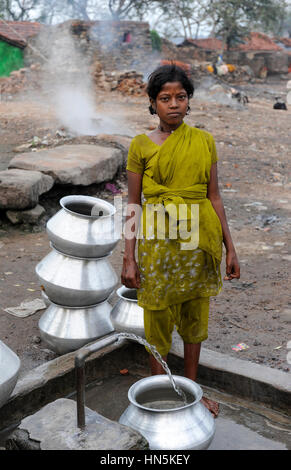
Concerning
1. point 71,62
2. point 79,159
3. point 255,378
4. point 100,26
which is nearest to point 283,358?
point 255,378

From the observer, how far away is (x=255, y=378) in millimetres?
2824

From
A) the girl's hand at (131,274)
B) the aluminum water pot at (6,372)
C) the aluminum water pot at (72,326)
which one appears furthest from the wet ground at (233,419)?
the girl's hand at (131,274)

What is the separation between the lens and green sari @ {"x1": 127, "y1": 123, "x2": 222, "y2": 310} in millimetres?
2480

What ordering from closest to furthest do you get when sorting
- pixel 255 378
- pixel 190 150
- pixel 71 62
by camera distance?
pixel 190 150
pixel 255 378
pixel 71 62

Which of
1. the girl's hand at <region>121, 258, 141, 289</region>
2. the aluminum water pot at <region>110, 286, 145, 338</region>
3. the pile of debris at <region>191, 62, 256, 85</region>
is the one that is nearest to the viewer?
the girl's hand at <region>121, 258, 141, 289</region>

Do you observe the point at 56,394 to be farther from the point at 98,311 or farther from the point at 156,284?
the point at 156,284

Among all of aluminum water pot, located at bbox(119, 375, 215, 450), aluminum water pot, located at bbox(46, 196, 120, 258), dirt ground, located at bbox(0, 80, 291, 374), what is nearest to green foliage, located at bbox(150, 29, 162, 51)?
dirt ground, located at bbox(0, 80, 291, 374)

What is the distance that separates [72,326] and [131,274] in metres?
0.88

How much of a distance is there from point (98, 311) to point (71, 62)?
2095cm

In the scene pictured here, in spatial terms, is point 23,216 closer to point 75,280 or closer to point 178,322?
point 75,280

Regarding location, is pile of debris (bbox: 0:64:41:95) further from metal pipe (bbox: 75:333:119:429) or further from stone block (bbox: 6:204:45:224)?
metal pipe (bbox: 75:333:119:429)

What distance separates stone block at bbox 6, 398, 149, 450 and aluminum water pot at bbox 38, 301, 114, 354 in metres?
1.04

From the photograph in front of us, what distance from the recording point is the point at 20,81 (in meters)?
19.4

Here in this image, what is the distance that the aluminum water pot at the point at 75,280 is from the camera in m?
3.25
